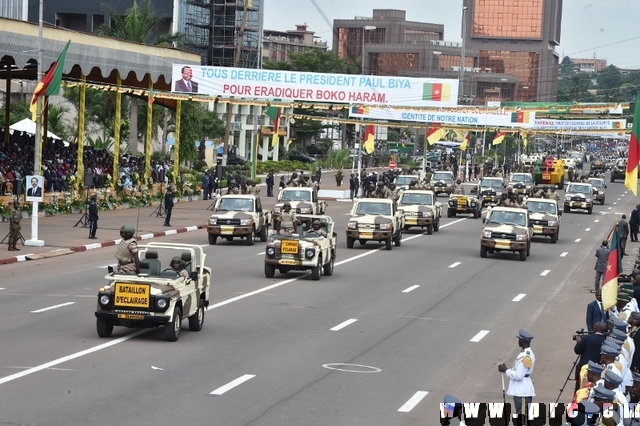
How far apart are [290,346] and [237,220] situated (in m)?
19.6

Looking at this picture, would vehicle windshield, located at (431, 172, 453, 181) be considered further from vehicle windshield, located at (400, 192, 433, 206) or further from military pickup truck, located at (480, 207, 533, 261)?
military pickup truck, located at (480, 207, 533, 261)

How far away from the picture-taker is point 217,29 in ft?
422

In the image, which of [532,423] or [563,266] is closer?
[532,423]

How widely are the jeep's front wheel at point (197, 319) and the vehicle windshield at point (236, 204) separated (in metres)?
18.9

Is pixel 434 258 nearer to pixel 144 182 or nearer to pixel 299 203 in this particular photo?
pixel 299 203

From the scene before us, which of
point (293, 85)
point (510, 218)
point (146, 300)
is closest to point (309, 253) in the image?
point (146, 300)

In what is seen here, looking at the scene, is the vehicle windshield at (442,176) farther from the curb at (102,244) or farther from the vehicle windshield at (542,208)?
the curb at (102,244)

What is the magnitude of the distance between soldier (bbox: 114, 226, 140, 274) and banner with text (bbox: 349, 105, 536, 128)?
38605 mm

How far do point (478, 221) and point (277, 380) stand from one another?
137ft

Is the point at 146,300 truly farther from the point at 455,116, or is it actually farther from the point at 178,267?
the point at 455,116

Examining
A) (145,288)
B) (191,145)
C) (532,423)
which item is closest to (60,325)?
(145,288)

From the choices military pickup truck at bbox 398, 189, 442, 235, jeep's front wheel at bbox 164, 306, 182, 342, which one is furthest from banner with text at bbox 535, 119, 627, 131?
jeep's front wheel at bbox 164, 306, 182, 342

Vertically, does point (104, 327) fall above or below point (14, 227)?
below

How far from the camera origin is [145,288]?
19.6 m
